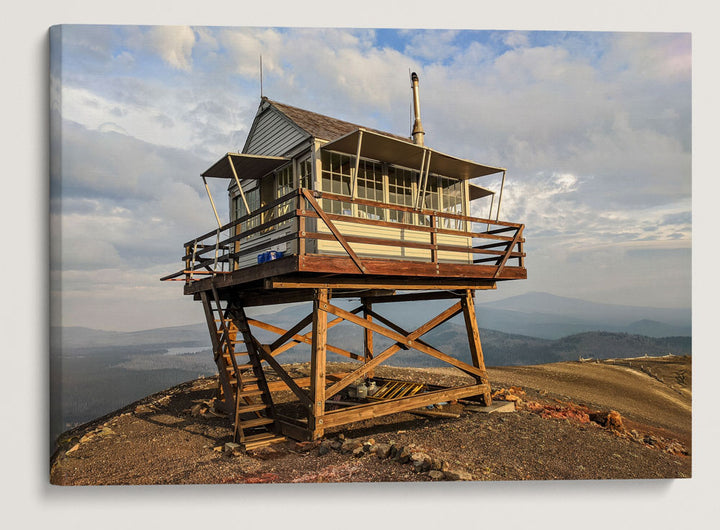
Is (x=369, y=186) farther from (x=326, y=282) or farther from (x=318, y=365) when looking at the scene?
(x=318, y=365)

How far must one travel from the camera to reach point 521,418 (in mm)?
9617

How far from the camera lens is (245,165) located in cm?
1037

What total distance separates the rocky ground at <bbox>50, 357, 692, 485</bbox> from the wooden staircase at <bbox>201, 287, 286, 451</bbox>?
44cm

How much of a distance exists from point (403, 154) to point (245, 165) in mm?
3586

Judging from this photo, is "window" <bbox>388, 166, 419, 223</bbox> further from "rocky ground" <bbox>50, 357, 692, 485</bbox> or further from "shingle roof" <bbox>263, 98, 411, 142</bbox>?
"rocky ground" <bbox>50, 357, 692, 485</bbox>

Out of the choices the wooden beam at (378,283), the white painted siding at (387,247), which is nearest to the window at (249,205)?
the white painted siding at (387,247)

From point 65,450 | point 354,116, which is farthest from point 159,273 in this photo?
point 354,116

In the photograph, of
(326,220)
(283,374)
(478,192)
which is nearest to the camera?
(326,220)

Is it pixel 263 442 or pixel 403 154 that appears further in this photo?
pixel 403 154

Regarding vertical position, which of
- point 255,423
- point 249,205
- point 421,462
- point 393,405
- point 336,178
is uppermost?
point 336,178

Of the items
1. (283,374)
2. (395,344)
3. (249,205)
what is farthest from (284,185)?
(395,344)

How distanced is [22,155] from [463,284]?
8568mm

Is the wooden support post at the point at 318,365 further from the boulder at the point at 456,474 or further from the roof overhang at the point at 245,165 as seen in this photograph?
the roof overhang at the point at 245,165

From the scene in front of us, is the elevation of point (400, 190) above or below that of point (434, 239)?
above
